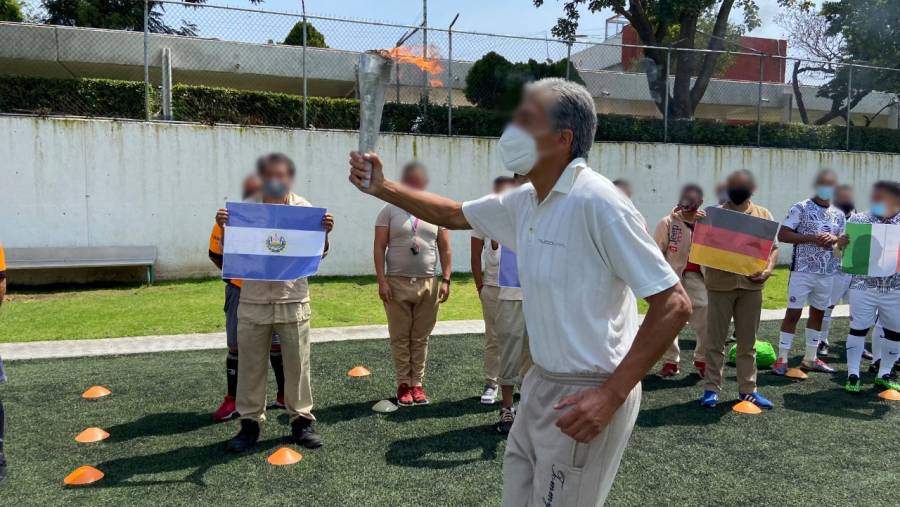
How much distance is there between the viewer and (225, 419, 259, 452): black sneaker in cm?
485

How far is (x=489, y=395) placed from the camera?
6.04 m

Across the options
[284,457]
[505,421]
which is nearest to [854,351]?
[505,421]

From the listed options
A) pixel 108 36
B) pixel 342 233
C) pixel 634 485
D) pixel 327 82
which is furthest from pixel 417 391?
pixel 108 36

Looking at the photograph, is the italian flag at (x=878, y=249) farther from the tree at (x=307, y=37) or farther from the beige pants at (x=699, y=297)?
the tree at (x=307, y=37)

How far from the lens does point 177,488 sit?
4223mm

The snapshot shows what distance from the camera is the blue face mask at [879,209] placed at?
6504mm

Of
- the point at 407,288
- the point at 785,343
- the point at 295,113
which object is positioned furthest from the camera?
the point at 295,113

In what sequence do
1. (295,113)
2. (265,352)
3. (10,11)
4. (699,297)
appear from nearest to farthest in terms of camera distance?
(265,352) < (699,297) < (295,113) < (10,11)

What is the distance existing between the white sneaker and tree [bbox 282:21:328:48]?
10.9m

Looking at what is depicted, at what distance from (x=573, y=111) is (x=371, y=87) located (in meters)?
0.73

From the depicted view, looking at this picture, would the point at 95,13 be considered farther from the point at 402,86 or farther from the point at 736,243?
the point at 736,243

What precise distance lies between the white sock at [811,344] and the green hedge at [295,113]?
548 centimetres

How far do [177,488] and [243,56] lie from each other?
14.3m

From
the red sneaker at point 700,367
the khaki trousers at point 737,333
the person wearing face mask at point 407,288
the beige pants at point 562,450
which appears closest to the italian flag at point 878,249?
the khaki trousers at point 737,333
